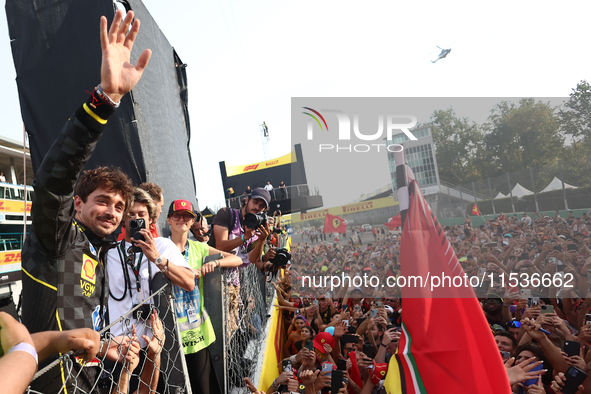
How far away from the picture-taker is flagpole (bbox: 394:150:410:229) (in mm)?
2673

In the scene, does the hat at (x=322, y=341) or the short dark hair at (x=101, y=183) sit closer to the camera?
the short dark hair at (x=101, y=183)

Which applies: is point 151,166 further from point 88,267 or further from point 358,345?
point 358,345

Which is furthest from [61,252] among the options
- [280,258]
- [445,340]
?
[280,258]

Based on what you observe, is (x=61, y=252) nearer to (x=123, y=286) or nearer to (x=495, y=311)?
(x=123, y=286)

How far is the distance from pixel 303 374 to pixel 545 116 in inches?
966

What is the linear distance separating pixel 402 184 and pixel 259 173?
2501 centimetres

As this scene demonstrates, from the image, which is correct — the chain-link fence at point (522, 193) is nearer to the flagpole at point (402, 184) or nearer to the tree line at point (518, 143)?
the tree line at point (518, 143)

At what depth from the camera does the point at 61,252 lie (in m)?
1.37

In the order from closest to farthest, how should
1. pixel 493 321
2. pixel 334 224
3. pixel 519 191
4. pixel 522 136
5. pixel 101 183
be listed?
pixel 101 183, pixel 493 321, pixel 519 191, pixel 334 224, pixel 522 136

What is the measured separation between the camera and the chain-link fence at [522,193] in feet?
37.0

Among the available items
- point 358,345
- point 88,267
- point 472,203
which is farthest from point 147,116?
point 472,203

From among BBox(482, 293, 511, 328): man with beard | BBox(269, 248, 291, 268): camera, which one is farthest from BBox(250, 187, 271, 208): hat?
BBox(482, 293, 511, 328): man with beard

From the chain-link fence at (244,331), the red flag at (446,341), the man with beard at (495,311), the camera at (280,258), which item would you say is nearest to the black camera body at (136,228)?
the chain-link fence at (244,331)

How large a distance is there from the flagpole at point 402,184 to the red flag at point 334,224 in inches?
456
